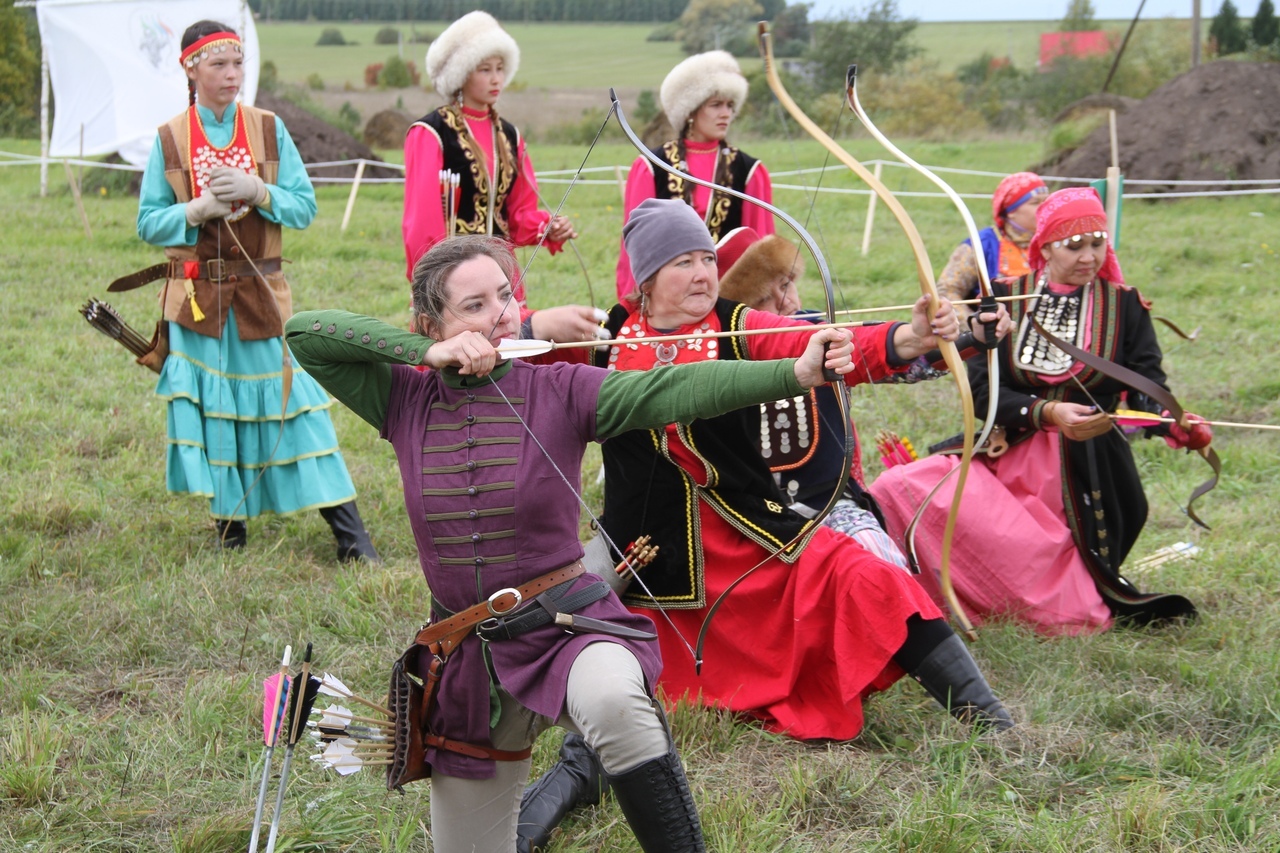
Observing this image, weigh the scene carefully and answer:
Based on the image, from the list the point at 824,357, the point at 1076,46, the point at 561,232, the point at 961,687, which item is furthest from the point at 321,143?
the point at 1076,46

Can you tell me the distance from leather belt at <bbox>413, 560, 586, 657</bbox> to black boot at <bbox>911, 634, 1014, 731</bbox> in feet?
3.90

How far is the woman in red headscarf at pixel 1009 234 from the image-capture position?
5.17 meters

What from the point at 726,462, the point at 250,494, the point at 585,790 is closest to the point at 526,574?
the point at 585,790

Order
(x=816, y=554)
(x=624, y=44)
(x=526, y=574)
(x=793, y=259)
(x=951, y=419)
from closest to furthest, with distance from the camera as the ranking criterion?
1. (x=526, y=574)
2. (x=816, y=554)
3. (x=793, y=259)
4. (x=951, y=419)
5. (x=624, y=44)

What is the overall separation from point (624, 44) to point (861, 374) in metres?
40.7

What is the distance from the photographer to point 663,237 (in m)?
3.13

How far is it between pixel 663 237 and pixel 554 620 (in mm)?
1197

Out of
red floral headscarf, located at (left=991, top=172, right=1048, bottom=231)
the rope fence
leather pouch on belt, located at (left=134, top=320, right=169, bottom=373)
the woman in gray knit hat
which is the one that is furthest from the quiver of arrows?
the rope fence

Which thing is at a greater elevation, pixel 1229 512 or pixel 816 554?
pixel 816 554

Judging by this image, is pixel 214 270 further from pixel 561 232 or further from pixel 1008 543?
pixel 1008 543

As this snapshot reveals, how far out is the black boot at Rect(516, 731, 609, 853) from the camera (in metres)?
2.70

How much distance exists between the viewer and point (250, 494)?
456 cm

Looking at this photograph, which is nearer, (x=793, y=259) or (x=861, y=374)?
(x=861, y=374)

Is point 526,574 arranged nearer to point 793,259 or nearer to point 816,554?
point 816,554
